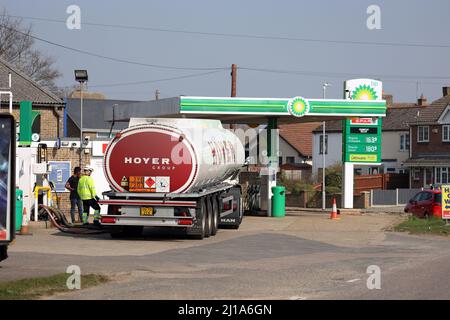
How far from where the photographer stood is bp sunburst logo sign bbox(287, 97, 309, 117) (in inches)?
1247

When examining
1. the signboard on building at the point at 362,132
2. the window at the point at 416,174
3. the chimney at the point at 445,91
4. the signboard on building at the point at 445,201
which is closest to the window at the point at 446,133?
the window at the point at 416,174

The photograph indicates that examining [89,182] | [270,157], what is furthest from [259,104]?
[89,182]

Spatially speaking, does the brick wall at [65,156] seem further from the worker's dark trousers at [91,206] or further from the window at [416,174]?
the window at [416,174]

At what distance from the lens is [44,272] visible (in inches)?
597

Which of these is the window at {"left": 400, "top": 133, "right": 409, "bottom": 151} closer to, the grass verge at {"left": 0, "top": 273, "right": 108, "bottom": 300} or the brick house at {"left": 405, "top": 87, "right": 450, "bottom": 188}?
the brick house at {"left": 405, "top": 87, "right": 450, "bottom": 188}

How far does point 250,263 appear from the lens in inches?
696

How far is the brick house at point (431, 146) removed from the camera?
66.3 meters

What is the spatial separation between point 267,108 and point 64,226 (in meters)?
9.74

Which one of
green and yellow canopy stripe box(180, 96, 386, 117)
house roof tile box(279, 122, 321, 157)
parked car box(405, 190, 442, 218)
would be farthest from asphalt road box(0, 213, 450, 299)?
house roof tile box(279, 122, 321, 157)

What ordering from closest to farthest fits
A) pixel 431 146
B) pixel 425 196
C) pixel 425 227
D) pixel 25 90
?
pixel 425 227, pixel 425 196, pixel 25 90, pixel 431 146

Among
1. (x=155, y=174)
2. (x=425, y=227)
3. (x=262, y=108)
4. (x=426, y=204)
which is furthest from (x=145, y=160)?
(x=426, y=204)

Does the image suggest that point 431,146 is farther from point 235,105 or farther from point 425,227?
point 425,227

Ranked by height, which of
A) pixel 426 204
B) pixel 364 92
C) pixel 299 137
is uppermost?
pixel 364 92
